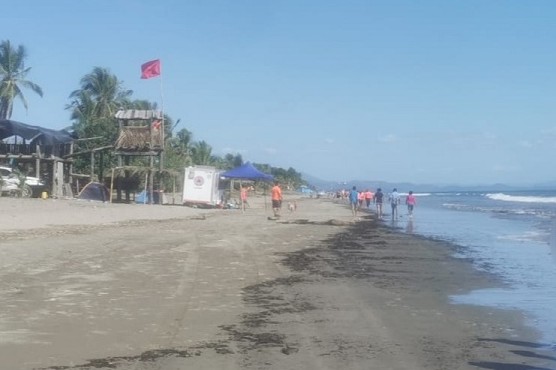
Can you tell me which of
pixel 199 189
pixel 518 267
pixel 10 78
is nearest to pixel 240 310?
pixel 518 267

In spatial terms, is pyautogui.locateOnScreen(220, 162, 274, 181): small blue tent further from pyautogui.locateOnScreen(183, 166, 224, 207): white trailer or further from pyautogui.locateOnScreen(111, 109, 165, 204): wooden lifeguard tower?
pyautogui.locateOnScreen(111, 109, 165, 204): wooden lifeguard tower

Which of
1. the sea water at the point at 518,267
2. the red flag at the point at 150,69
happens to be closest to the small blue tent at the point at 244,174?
the red flag at the point at 150,69

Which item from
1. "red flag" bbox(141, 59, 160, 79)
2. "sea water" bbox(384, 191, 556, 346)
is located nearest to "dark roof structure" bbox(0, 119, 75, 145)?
"red flag" bbox(141, 59, 160, 79)

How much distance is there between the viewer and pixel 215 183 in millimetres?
37375

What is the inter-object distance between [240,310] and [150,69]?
1313 inches

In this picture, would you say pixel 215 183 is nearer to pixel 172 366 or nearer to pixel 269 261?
pixel 269 261

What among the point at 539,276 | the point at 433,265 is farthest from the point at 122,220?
the point at 539,276

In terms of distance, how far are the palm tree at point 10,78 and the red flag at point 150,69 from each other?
22093mm

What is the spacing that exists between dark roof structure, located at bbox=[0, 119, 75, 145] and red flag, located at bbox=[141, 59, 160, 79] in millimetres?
6413

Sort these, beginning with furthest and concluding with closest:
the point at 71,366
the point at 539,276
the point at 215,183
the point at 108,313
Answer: the point at 215,183 < the point at 539,276 < the point at 108,313 < the point at 71,366

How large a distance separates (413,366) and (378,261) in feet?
30.4

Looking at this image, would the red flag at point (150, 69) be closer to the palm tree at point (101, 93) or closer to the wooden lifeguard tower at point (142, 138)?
the wooden lifeguard tower at point (142, 138)

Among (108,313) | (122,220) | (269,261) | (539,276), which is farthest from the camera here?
(122,220)

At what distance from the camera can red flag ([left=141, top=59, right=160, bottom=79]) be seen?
39.9 metres
